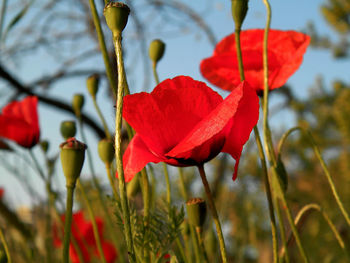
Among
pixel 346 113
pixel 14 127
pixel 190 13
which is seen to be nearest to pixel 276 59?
pixel 14 127

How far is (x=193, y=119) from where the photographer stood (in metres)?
0.32

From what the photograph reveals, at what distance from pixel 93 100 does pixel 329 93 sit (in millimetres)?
6944

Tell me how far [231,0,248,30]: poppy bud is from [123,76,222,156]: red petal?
76mm

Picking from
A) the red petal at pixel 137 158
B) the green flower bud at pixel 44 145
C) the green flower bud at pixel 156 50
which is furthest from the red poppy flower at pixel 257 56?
the green flower bud at pixel 44 145

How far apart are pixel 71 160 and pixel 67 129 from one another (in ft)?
0.72

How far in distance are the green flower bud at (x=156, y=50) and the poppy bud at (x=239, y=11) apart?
0.14 m

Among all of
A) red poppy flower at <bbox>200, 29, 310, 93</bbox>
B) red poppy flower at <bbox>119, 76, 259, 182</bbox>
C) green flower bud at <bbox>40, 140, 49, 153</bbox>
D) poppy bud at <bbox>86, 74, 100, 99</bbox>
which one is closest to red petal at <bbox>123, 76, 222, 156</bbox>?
red poppy flower at <bbox>119, 76, 259, 182</bbox>

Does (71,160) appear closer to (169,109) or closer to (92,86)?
(169,109)

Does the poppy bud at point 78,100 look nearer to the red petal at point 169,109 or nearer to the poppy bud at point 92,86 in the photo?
the poppy bud at point 92,86

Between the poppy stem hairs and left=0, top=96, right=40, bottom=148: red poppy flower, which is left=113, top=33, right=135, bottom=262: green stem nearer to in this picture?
the poppy stem hairs

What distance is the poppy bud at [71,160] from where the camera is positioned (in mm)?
281

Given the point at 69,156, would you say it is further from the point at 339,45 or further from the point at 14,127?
the point at 339,45

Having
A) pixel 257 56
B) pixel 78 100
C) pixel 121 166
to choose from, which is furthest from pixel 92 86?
pixel 121 166

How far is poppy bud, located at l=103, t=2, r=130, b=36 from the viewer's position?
262 millimetres
